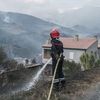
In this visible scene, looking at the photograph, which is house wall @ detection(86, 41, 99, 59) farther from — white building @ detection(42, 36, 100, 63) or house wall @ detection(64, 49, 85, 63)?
house wall @ detection(64, 49, 85, 63)

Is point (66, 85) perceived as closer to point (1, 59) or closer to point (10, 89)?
point (10, 89)

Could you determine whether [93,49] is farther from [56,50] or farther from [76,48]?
[56,50]

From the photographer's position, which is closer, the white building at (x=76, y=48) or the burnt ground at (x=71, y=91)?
the burnt ground at (x=71, y=91)

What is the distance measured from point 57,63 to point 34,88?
36.2 inches

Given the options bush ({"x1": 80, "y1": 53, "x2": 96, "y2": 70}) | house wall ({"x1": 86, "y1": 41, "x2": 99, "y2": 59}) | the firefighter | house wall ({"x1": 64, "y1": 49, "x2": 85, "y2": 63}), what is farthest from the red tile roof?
the firefighter

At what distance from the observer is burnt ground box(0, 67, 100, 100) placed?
27.4 feet

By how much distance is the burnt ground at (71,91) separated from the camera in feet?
27.4

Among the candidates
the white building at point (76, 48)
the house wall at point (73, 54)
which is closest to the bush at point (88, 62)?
the white building at point (76, 48)

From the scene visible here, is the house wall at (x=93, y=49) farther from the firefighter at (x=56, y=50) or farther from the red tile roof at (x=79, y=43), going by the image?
the firefighter at (x=56, y=50)

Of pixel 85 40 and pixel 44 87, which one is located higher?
pixel 85 40

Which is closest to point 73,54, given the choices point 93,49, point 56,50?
point 93,49

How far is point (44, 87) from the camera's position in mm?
9391

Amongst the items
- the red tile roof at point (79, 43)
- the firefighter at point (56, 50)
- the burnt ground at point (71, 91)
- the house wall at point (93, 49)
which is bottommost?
the burnt ground at point (71, 91)

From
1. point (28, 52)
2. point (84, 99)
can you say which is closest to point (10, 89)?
point (84, 99)
